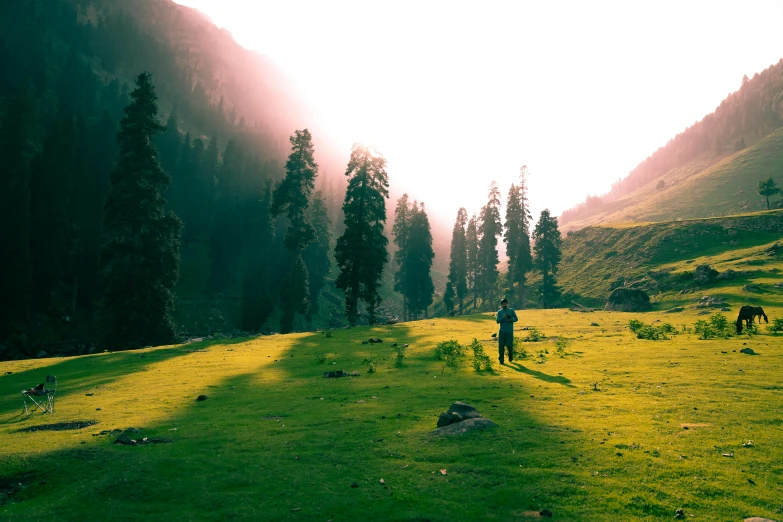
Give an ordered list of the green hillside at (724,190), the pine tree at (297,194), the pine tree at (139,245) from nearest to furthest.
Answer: the pine tree at (139,245) < the pine tree at (297,194) < the green hillside at (724,190)

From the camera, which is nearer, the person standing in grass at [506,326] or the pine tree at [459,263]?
the person standing in grass at [506,326]

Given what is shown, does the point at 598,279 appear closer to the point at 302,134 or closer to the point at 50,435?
the point at 302,134

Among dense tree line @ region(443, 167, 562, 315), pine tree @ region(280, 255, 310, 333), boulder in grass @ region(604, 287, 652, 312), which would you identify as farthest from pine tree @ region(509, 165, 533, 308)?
pine tree @ region(280, 255, 310, 333)

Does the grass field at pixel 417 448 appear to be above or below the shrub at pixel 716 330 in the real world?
below

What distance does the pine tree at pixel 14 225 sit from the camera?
2067 inches

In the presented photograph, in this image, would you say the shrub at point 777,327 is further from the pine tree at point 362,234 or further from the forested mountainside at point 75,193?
the forested mountainside at point 75,193

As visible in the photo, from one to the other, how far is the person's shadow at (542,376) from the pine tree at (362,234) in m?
32.9

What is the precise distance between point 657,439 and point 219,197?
379ft

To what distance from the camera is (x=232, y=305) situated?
89.7m

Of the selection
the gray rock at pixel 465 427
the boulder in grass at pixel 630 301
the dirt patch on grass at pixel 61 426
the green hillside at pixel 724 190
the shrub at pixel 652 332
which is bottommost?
the gray rock at pixel 465 427

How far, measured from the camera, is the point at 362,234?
2104 inches

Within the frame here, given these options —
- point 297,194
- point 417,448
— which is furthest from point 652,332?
point 297,194

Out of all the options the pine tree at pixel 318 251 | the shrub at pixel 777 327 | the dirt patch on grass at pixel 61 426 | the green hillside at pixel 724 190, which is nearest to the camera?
the dirt patch on grass at pixel 61 426

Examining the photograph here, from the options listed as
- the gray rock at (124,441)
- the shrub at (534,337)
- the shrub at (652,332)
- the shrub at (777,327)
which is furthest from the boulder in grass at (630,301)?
the gray rock at (124,441)
